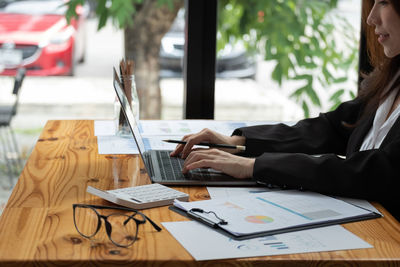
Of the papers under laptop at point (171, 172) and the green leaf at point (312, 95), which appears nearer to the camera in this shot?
the papers under laptop at point (171, 172)

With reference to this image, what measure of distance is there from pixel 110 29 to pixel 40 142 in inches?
40.9

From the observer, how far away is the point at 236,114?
112 inches

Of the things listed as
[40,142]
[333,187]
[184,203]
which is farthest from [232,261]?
[40,142]

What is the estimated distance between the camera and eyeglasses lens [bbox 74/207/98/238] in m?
1.05

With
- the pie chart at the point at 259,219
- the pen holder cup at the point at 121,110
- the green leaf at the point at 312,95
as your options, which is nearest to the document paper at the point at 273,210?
the pie chart at the point at 259,219

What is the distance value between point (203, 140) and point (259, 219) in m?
0.57

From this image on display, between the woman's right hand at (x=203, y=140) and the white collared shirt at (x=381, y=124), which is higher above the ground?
the white collared shirt at (x=381, y=124)

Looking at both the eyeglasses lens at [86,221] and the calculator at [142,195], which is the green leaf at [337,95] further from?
the eyeglasses lens at [86,221]

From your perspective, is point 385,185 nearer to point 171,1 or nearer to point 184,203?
point 184,203

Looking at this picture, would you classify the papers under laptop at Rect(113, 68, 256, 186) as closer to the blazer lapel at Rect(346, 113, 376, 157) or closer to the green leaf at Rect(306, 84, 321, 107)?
the blazer lapel at Rect(346, 113, 376, 157)

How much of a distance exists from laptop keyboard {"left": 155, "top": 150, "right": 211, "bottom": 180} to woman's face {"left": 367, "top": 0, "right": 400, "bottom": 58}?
563 millimetres

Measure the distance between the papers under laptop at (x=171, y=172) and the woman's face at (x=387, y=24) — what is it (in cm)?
51

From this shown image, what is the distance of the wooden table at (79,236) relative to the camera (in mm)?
948

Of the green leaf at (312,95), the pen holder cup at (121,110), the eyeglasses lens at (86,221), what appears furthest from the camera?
the green leaf at (312,95)
